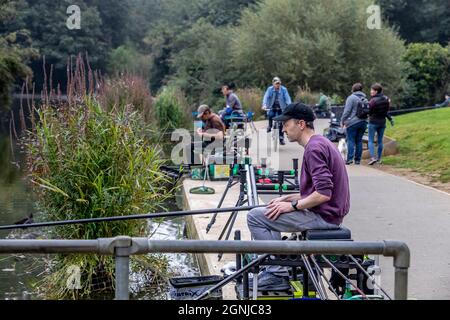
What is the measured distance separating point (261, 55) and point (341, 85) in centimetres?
522

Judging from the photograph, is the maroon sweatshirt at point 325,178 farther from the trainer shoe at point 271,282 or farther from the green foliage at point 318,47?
the green foliage at point 318,47

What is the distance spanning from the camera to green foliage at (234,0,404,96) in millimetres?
41719

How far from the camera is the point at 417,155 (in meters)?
18.6

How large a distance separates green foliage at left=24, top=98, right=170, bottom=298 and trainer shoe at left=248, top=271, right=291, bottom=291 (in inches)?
106

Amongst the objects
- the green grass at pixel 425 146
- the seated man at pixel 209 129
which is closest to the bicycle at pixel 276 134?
the green grass at pixel 425 146

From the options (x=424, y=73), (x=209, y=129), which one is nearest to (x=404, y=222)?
(x=209, y=129)

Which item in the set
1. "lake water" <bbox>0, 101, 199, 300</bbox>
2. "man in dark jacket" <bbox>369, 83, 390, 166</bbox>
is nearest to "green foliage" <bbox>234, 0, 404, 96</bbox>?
"man in dark jacket" <bbox>369, 83, 390, 166</bbox>

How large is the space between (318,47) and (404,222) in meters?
31.5

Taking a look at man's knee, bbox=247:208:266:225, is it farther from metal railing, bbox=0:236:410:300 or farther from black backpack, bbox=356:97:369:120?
black backpack, bbox=356:97:369:120

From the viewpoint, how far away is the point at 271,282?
6191mm

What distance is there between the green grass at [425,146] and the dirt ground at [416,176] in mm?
150

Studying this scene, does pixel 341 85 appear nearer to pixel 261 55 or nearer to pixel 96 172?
pixel 261 55

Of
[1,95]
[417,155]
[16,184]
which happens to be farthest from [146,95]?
[1,95]

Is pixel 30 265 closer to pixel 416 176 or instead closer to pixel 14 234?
pixel 14 234
